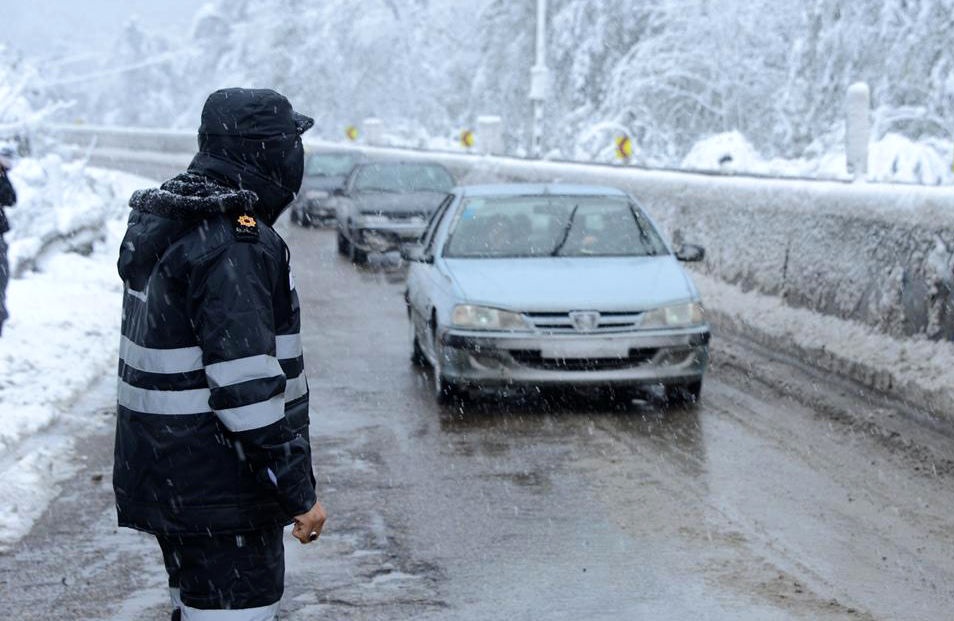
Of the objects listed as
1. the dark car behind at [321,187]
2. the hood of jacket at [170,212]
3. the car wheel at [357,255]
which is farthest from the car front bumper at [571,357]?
the dark car behind at [321,187]

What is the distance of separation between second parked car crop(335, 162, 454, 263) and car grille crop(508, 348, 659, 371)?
9997 millimetres

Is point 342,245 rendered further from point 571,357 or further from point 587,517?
point 587,517

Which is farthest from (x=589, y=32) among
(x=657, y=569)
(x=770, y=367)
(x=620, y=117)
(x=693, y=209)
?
(x=657, y=569)

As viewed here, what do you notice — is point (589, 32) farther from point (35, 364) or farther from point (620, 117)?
point (35, 364)

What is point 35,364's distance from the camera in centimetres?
988

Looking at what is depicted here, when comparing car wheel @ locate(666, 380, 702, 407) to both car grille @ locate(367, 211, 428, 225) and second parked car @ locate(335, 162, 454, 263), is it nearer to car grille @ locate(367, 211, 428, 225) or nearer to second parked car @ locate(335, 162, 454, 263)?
second parked car @ locate(335, 162, 454, 263)

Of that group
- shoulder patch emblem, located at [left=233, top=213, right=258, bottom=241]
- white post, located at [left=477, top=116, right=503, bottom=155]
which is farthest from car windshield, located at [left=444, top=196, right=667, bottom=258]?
white post, located at [left=477, top=116, right=503, bottom=155]

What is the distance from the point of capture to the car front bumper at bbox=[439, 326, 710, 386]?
336 inches

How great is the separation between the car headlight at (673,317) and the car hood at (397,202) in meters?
10.6

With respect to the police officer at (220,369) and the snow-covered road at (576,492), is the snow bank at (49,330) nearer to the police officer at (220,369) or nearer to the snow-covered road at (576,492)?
the snow-covered road at (576,492)

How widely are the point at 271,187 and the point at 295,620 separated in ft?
7.21

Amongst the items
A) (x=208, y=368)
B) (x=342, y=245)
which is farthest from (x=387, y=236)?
(x=208, y=368)

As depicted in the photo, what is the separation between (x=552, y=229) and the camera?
9.96m

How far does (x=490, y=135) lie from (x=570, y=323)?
2257cm
